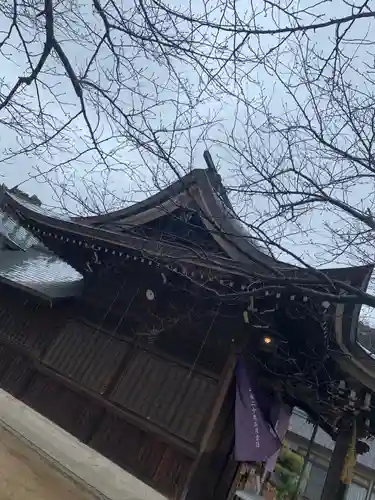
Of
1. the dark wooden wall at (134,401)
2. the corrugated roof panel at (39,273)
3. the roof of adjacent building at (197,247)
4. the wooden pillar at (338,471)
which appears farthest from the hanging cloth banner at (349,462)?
the corrugated roof panel at (39,273)

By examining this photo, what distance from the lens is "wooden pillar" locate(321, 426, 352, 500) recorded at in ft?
19.5

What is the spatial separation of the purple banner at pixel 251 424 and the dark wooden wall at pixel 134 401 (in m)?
0.22

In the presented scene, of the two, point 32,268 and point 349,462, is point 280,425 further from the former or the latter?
point 32,268

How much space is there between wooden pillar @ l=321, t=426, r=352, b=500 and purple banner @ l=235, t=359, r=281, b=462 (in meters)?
0.84

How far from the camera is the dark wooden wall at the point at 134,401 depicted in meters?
5.81

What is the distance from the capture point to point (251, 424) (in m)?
5.79

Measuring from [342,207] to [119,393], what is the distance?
437 centimetres

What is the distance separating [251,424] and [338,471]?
4.67ft

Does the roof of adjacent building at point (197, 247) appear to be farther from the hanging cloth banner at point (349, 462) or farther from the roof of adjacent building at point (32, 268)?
the roof of adjacent building at point (32, 268)

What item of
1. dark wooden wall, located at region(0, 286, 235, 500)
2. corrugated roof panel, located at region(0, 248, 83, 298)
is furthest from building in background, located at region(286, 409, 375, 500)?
dark wooden wall, located at region(0, 286, 235, 500)

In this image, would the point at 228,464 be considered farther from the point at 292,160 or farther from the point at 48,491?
the point at 48,491

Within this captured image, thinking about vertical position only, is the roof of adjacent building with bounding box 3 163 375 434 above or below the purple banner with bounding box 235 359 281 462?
above

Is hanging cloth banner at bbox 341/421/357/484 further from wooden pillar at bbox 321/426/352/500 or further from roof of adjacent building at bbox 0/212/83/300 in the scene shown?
roof of adjacent building at bbox 0/212/83/300

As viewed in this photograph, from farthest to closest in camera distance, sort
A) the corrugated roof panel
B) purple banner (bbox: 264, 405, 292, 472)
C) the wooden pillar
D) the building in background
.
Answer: the building in background
the corrugated roof panel
purple banner (bbox: 264, 405, 292, 472)
the wooden pillar
